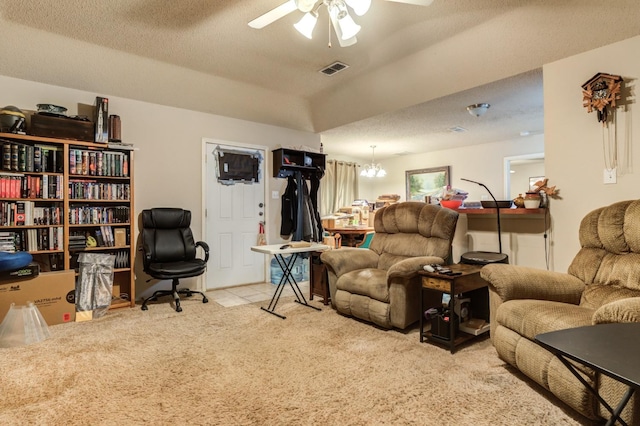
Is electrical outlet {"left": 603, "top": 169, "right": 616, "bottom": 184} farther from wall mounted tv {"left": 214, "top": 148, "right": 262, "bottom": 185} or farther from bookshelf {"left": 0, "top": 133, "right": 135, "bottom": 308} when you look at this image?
bookshelf {"left": 0, "top": 133, "right": 135, "bottom": 308}

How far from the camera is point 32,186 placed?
10.6 ft

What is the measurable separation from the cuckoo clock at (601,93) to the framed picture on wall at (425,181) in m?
4.11

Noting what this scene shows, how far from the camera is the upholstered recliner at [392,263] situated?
2.79 metres

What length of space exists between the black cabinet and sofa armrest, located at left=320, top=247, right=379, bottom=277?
193 centimetres

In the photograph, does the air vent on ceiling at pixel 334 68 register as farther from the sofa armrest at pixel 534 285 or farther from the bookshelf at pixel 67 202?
the sofa armrest at pixel 534 285

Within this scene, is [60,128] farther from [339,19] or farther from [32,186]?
[339,19]

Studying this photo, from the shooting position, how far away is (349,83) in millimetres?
4297

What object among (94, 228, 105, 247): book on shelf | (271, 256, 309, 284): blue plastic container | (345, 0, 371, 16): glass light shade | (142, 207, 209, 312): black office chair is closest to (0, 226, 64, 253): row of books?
(94, 228, 105, 247): book on shelf

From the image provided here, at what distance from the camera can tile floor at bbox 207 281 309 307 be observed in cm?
393

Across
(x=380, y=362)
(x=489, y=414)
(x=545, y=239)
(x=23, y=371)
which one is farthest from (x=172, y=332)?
(x=545, y=239)

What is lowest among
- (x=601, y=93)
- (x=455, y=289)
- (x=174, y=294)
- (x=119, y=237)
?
(x=174, y=294)

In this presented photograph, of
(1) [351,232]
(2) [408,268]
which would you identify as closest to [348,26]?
(2) [408,268]

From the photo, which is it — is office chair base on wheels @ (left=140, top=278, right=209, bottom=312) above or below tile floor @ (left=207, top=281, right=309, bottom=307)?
above

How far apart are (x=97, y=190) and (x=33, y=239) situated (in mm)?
712
